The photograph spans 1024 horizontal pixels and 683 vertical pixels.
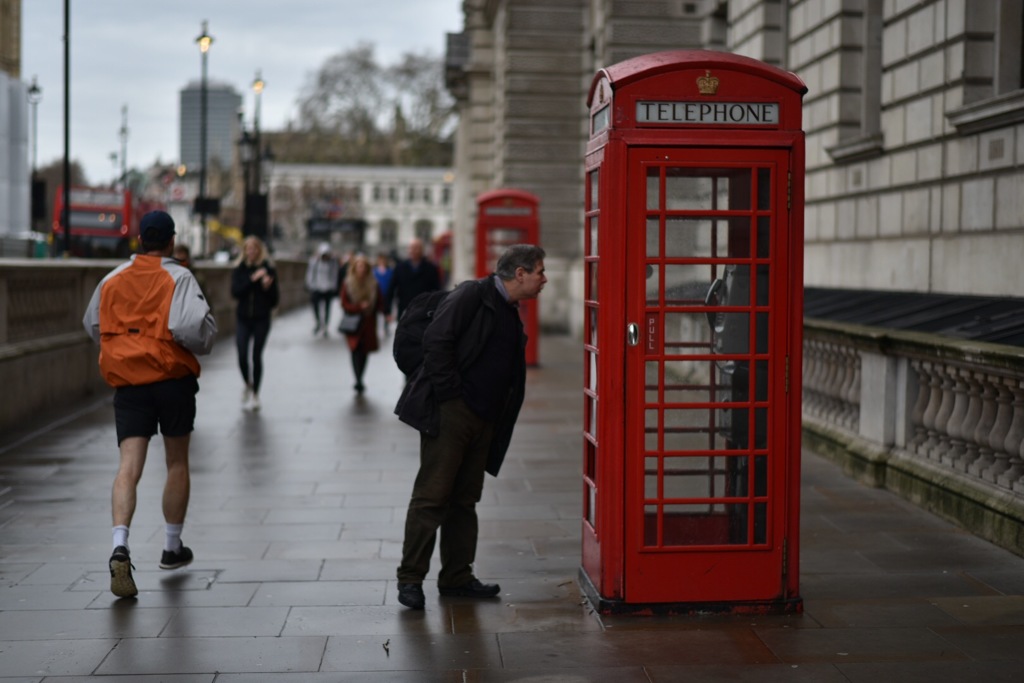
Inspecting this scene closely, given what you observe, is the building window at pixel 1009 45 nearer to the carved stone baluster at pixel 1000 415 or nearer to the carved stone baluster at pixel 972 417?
the carved stone baluster at pixel 972 417

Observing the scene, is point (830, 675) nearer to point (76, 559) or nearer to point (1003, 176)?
point (76, 559)

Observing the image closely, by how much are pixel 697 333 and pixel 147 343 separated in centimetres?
278

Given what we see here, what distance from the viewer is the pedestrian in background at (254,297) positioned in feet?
48.7

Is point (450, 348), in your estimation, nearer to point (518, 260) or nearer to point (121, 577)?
point (518, 260)

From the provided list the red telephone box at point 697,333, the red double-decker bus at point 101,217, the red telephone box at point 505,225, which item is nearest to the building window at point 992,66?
the red telephone box at point 697,333

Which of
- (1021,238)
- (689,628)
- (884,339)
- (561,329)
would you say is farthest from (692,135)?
(561,329)

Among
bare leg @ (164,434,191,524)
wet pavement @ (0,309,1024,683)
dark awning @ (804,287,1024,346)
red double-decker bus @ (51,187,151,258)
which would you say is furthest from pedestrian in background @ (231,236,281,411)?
red double-decker bus @ (51,187,151,258)

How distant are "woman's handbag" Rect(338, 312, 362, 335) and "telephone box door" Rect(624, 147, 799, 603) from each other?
978 cm

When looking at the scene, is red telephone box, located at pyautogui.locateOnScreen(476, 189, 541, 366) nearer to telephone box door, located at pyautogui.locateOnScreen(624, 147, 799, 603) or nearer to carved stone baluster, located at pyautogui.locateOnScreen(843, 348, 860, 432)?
carved stone baluster, located at pyautogui.locateOnScreen(843, 348, 860, 432)

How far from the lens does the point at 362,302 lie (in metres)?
16.1

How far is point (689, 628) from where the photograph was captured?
6.36 meters

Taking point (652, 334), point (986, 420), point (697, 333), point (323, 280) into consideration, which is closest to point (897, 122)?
point (986, 420)

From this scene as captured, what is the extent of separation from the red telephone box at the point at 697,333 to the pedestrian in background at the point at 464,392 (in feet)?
1.36

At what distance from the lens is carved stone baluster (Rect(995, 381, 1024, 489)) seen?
7840 millimetres
